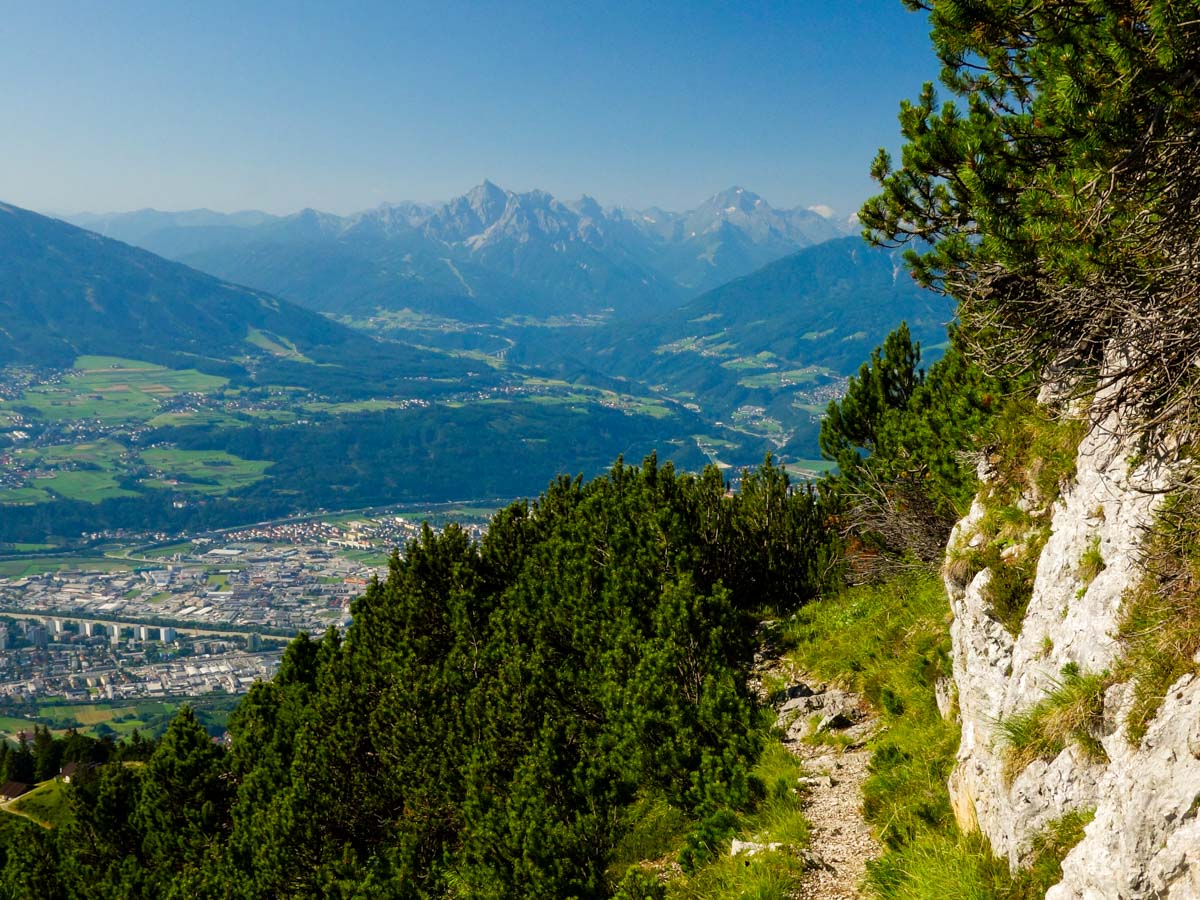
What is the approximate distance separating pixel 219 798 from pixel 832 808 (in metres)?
15.6

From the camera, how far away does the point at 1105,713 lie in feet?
17.6

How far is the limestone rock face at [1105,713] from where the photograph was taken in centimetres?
449

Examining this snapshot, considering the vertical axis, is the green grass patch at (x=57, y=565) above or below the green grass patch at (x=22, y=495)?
below

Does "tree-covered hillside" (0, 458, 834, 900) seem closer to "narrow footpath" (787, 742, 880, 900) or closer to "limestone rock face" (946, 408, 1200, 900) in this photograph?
"narrow footpath" (787, 742, 880, 900)

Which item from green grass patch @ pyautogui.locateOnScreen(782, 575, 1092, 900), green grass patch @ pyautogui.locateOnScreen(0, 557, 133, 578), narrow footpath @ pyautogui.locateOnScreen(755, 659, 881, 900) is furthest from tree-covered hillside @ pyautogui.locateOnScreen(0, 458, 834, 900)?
green grass patch @ pyautogui.locateOnScreen(0, 557, 133, 578)

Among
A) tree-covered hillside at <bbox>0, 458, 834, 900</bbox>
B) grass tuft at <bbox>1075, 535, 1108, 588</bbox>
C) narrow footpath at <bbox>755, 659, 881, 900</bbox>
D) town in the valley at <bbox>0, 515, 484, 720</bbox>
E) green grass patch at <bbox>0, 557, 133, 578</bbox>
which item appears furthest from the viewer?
green grass patch at <bbox>0, 557, 133, 578</bbox>

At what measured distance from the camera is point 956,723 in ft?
28.3

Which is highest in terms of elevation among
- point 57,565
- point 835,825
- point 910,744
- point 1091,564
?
point 1091,564

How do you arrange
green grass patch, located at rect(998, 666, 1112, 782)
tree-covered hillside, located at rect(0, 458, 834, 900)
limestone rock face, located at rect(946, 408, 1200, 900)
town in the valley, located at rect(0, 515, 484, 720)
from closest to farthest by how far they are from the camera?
limestone rock face, located at rect(946, 408, 1200, 900), green grass patch, located at rect(998, 666, 1112, 782), tree-covered hillside, located at rect(0, 458, 834, 900), town in the valley, located at rect(0, 515, 484, 720)

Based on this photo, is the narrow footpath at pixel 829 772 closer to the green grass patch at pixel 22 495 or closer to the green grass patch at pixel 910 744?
the green grass patch at pixel 910 744

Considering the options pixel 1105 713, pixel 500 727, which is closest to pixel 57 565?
pixel 500 727

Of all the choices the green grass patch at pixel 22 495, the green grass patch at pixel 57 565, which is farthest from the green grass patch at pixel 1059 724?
the green grass patch at pixel 22 495

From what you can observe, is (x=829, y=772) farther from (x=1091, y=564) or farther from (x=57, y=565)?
(x=57, y=565)

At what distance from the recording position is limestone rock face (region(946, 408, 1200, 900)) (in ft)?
14.7
